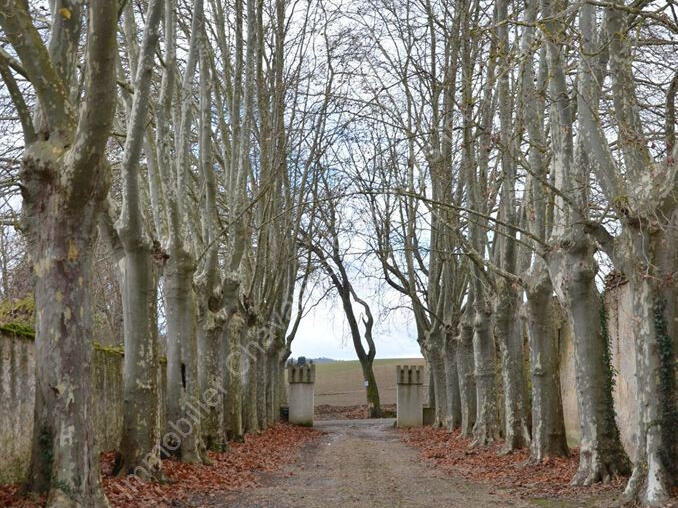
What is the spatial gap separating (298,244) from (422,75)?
1390 centimetres

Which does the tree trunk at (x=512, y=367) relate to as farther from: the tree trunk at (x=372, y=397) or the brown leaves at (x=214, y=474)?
the tree trunk at (x=372, y=397)

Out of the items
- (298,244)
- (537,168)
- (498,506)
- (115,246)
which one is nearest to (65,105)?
(115,246)

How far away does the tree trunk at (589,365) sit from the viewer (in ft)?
38.5

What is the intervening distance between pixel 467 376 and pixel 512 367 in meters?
6.46

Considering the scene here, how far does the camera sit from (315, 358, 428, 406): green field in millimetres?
52156

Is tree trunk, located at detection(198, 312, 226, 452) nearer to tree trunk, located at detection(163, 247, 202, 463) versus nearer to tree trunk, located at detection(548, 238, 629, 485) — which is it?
tree trunk, located at detection(163, 247, 202, 463)

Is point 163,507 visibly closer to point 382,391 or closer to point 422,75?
point 422,75

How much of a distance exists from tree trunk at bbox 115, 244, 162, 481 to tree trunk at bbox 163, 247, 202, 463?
258 cm

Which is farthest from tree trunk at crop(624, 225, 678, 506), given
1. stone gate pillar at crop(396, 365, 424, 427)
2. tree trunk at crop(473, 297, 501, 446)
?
stone gate pillar at crop(396, 365, 424, 427)

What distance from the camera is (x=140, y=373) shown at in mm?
11906

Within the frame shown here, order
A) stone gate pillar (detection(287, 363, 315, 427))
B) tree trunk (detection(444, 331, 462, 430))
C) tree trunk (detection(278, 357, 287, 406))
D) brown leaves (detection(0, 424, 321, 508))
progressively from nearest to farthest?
brown leaves (detection(0, 424, 321, 508)) → tree trunk (detection(444, 331, 462, 430)) → stone gate pillar (detection(287, 363, 315, 427)) → tree trunk (detection(278, 357, 287, 406))

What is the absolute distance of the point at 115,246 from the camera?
12328 millimetres

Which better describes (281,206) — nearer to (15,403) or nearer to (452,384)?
(452,384)

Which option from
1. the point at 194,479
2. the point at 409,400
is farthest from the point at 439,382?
the point at 194,479
